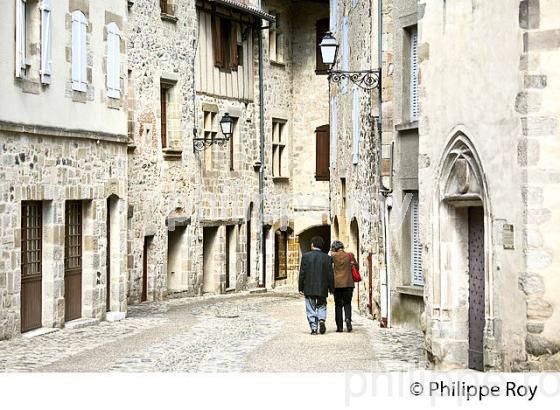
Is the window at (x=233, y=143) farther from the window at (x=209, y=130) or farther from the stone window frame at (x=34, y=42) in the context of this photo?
the stone window frame at (x=34, y=42)

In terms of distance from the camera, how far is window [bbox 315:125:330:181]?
110ft

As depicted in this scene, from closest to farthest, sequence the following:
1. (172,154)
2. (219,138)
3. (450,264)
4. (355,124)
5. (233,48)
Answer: (450,264) < (355,124) < (172,154) < (219,138) < (233,48)

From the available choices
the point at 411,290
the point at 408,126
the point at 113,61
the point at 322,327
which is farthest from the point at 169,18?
the point at 322,327

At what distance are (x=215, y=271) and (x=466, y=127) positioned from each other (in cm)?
1815

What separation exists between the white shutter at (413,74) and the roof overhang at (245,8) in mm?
11534

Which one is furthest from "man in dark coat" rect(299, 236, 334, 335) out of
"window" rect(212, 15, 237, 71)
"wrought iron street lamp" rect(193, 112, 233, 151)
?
"window" rect(212, 15, 237, 71)

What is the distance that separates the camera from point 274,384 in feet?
34.8

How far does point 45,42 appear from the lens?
1828cm

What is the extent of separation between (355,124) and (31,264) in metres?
7.28

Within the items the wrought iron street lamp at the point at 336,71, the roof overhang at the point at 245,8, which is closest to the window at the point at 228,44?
the roof overhang at the point at 245,8

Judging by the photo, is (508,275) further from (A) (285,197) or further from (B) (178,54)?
(A) (285,197)

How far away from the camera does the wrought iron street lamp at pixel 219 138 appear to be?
28.8m

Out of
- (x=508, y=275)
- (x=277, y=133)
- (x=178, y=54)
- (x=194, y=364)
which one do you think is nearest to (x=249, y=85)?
(x=277, y=133)

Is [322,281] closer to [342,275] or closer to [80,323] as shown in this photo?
[342,275]
